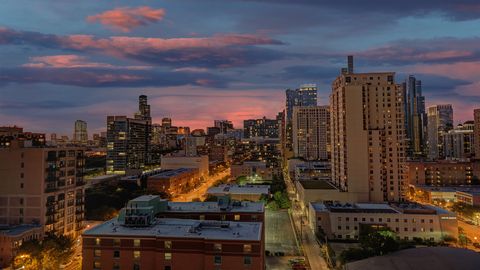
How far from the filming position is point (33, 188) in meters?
56.1

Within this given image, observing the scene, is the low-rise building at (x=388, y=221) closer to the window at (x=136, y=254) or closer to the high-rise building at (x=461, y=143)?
the window at (x=136, y=254)

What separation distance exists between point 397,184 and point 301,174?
153 feet

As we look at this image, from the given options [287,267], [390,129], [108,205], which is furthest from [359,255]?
[108,205]

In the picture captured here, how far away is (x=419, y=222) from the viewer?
6272cm

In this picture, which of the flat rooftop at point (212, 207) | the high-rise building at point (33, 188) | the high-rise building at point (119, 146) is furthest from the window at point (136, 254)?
the high-rise building at point (119, 146)

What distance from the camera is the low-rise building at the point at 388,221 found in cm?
6212

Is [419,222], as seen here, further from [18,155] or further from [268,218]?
[18,155]

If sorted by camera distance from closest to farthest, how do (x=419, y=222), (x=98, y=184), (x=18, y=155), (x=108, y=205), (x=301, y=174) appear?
1. (x=18, y=155)
2. (x=419, y=222)
3. (x=108, y=205)
4. (x=98, y=184)
5. (x=301, y=174)

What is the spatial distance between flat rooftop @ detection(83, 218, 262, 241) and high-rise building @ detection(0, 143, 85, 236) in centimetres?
2349

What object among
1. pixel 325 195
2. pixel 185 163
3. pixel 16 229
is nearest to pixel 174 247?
pixel 16 229

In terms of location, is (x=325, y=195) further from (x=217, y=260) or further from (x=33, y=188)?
(x=33, y=188)

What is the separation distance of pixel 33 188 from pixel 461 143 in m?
177

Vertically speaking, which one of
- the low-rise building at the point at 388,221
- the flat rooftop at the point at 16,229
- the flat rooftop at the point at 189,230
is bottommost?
the low-rise building at the point at 388,221

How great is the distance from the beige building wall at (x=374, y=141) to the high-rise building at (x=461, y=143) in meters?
98.2
